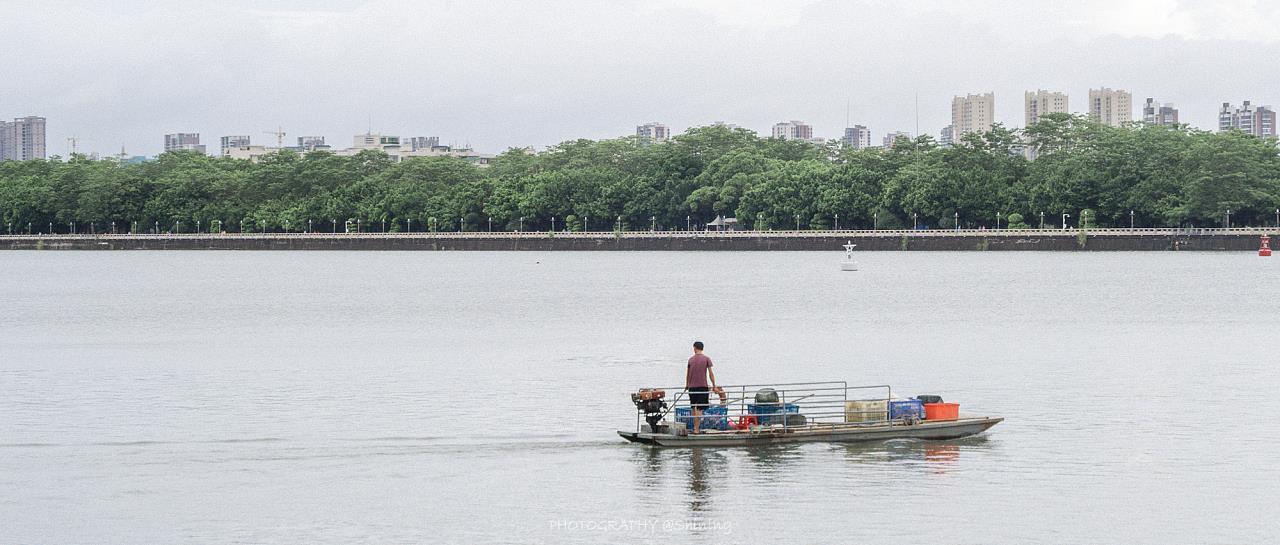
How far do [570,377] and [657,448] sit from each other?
56.1ft

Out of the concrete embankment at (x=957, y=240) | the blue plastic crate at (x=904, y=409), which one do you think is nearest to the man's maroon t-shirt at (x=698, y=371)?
the blue plastic crate at (x=904, y=409)

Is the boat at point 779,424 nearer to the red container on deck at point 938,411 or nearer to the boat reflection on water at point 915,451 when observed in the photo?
the red container on deck at point 938,411

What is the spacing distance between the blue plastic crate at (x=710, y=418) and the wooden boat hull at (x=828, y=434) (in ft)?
0.80

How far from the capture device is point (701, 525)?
2569 centimetres

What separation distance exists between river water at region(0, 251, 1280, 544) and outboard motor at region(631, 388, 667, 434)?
60 centimetres

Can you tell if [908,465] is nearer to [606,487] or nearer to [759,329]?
[606,487]

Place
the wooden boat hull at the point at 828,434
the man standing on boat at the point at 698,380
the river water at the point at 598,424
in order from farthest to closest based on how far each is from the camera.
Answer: the wooden boat hull at the point at 828,434 → the man standing on boat at the point at 698,380 → the river water at the point at 598,424

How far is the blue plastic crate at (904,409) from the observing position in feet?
106

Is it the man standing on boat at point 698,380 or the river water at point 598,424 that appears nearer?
the river water at point 598,424

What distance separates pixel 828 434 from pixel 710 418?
2.33 meters

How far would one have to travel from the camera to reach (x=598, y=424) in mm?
37500

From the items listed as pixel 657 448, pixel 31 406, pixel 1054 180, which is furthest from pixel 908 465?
pixel 1054 180

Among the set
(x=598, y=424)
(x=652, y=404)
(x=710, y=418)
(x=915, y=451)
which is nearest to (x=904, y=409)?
(x=915, y=451)

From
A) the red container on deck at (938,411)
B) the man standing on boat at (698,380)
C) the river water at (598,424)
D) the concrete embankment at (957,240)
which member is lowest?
the river water at (598,424)
